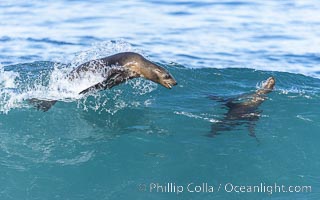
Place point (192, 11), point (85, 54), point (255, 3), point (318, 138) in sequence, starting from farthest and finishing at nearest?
point (255, 3), point (192, 11), point (85, 54), point (318, 138)

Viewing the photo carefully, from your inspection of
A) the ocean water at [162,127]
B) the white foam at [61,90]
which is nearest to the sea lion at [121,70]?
the white foam at [61,90]

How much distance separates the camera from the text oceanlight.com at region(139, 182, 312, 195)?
1034 cm

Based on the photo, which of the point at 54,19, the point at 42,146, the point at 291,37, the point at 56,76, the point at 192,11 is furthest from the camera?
the point at 192,11

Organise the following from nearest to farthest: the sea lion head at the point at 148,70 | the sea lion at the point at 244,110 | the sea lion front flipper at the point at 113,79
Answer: the sea lion at the point at 244,110 < the sea lion front flipper at the point at 113,79 < the sea lion head at the point at 148,70

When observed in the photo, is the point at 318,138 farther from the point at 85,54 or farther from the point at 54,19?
the point at 54,19

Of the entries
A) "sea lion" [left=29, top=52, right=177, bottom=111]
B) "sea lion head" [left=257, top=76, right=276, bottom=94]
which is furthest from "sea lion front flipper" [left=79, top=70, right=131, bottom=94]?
"sea lion head" [left=257, top=76, right=276, bottom=94]

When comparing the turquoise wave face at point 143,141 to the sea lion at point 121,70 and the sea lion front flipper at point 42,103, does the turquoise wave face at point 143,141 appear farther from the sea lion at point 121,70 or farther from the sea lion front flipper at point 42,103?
the sea lion at point 121,70

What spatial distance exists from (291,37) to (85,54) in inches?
268

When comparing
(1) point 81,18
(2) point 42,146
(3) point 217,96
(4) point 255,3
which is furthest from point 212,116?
(4) point 255,3

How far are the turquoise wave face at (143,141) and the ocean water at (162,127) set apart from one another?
0.02 meters

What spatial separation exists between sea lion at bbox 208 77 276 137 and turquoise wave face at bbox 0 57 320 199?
0.10 meters

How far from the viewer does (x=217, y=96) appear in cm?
1377

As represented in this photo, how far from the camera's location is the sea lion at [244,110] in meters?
12.1

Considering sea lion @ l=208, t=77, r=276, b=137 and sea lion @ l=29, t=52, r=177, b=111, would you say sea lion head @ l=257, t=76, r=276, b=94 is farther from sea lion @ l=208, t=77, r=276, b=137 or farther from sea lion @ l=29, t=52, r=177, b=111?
sea lion @ l=29, t=52, r=177, b=111
